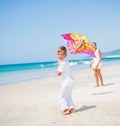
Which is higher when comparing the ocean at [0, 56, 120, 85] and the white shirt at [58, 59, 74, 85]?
the white shirt at [58, 59, 74, 85]

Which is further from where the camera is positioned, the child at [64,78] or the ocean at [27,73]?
the ocean at [27,73]

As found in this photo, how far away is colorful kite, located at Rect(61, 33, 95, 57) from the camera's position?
657cm

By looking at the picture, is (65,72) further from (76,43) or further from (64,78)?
(76,43)

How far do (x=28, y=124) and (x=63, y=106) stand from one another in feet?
3.24

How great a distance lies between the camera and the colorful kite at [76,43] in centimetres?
657

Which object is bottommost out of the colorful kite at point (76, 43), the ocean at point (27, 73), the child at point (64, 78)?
the ocean at point (27, 73)

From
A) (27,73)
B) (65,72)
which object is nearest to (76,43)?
(65,72)

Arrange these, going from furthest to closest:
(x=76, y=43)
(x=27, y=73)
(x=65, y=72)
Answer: (x=27, y=73)
(x=76, y=43)
(x=65, y=72)

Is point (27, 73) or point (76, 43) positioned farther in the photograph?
point (27, 73)

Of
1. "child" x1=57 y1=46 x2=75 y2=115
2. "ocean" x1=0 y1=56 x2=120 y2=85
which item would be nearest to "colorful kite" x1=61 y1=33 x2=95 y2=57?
"child" x1=57 y1=46 x2=75 y2=115

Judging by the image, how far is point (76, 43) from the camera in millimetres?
6703

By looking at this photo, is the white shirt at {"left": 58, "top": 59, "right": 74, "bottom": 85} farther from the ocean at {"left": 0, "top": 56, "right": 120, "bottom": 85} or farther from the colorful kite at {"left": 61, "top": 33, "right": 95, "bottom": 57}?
the ocean at {"left": 0, "top": 56, "right": 120, "bottom": 85}

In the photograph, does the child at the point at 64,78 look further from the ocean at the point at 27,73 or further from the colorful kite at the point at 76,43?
the ocean at the point at 27,73

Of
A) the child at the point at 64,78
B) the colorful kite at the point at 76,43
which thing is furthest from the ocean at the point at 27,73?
the child at the point at 64,78
